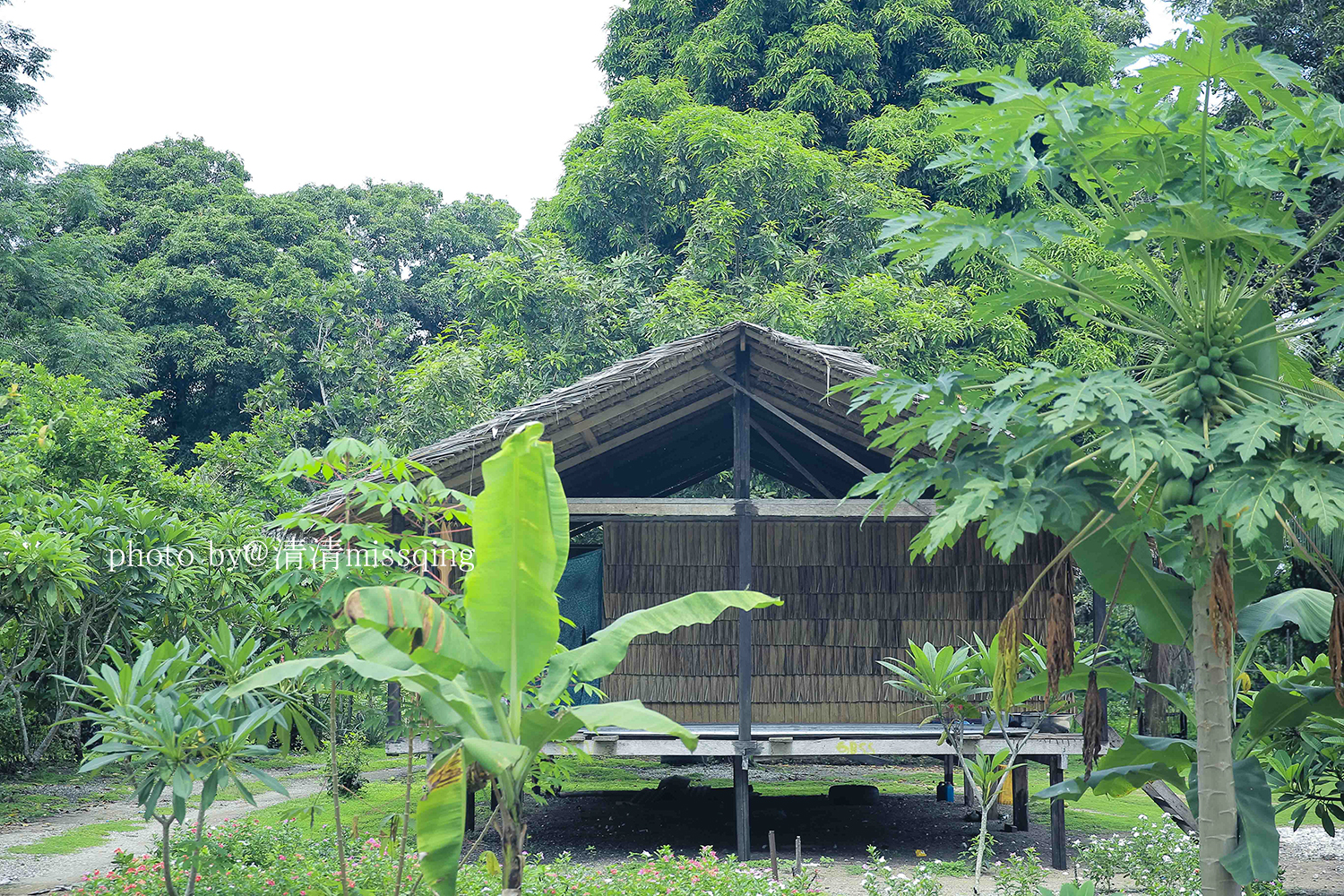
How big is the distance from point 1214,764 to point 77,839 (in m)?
10.0

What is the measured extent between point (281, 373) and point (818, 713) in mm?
13212

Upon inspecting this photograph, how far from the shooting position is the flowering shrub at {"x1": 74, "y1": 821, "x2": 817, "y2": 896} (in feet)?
19.2

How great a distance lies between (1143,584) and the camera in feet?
17.0

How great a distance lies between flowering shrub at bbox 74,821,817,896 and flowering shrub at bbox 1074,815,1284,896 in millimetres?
2438

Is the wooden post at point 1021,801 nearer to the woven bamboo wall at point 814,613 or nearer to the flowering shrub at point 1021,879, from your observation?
the woven bamboo wall at point 814,613

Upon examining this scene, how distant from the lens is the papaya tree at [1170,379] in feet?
12.9

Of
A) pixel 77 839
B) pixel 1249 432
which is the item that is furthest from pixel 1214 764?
pixel 77 839

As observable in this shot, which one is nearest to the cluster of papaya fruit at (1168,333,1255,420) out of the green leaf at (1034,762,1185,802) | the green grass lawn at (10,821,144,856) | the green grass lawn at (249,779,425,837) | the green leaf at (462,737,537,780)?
the green leaf at (1034,762,1185,802)

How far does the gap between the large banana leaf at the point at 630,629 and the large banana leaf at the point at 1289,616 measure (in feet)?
7.85

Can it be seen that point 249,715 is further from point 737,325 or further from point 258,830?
point 737,325

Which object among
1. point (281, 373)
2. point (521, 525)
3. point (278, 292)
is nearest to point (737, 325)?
point (521, 525)

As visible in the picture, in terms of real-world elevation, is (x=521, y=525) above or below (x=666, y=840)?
above

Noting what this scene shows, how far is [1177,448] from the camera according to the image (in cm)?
383

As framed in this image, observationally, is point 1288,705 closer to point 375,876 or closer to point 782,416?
point 782,416
